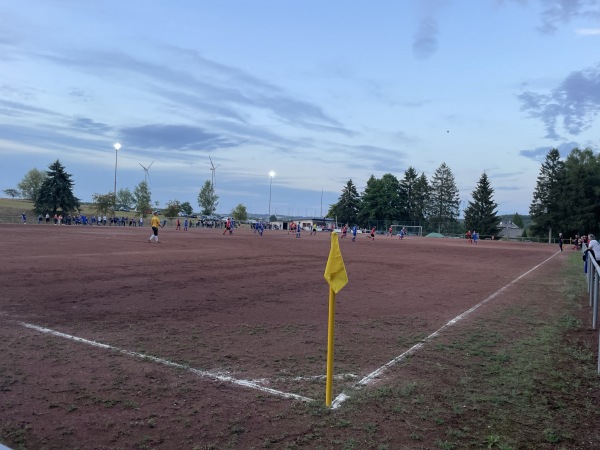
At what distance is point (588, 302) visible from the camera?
11.6m

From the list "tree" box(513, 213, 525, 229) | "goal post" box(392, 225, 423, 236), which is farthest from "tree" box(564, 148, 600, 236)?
"tree" box(513, 213, 525, 229)

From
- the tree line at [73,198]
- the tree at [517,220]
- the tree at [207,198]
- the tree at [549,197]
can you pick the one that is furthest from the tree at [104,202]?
the tree at [517,220]

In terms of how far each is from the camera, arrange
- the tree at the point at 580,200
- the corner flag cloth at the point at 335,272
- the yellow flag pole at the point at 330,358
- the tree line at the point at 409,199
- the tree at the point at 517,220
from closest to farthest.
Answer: the yellow flag pole at the point at 330,358, the corner flag cloth at the point at 335,272, the tree at the point at 580,200, the tree line at the point at 409,199, the tree at the point at 517,220

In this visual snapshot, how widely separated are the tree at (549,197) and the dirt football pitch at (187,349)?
260 ft

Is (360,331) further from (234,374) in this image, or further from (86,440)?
(86,440)

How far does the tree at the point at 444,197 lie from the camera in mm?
117500

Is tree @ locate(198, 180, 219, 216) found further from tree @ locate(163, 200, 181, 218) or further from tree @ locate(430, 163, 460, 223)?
tree @ locate(430, 163, 460, 223)

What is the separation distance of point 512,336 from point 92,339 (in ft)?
22.1

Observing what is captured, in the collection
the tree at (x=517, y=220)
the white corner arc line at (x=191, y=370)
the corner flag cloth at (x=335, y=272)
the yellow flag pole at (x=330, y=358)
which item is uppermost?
the tree at (x=517, y=220)

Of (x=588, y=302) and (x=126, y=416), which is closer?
(x=126, y=416)

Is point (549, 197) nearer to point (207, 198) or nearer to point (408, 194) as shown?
point (408, 194)

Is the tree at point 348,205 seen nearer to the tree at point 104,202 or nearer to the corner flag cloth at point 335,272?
the tree at point 104,202

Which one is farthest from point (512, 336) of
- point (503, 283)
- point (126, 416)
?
point (503, 283)

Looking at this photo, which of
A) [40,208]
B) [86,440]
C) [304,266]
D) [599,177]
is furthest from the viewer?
[599,177]
